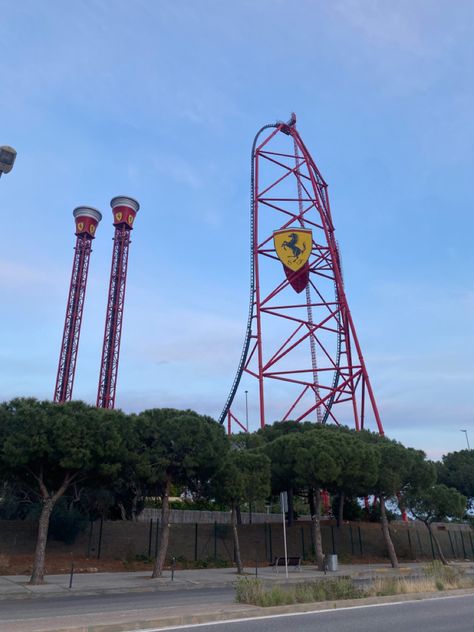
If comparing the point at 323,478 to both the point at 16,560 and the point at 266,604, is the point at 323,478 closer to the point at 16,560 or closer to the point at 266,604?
the point at 16,560

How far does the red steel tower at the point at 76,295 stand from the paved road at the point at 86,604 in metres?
47.8

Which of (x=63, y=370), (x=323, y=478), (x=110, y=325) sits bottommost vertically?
(x=323, y=478)

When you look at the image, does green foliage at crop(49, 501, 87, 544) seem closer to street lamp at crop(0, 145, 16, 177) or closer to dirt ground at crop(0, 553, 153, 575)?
dirt ground at crop(0, 553, 153, 575)

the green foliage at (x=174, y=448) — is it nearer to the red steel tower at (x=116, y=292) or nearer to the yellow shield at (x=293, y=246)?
the yellow shield at (x=293, y=246)

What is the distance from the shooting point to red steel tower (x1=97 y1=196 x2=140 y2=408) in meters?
62.7

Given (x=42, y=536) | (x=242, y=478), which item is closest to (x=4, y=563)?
(x=42, y=536)

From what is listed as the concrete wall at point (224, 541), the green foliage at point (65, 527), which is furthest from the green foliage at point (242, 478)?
the green foliage at point (65, 527)

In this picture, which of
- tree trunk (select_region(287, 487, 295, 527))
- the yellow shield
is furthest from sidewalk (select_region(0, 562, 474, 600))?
the yellow shield

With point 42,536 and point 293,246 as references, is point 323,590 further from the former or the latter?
point 293,246

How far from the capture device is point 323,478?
26594mm

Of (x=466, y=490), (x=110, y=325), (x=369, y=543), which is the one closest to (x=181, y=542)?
(x=369, y=543)

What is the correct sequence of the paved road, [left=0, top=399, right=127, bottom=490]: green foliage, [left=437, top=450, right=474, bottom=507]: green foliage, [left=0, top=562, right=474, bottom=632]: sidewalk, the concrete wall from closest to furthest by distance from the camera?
[left=0, top=562, right=474, bottom=632]: sidewalk < the paved road < [left=0, top=399, right=127, bottom=490]: green foliage < the concrete wall < [left=437, top=450, right=474, bottom=507]: green foliage

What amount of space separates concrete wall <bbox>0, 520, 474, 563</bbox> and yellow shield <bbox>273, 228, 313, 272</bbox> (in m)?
17.6

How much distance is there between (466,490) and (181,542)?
3465 cm
